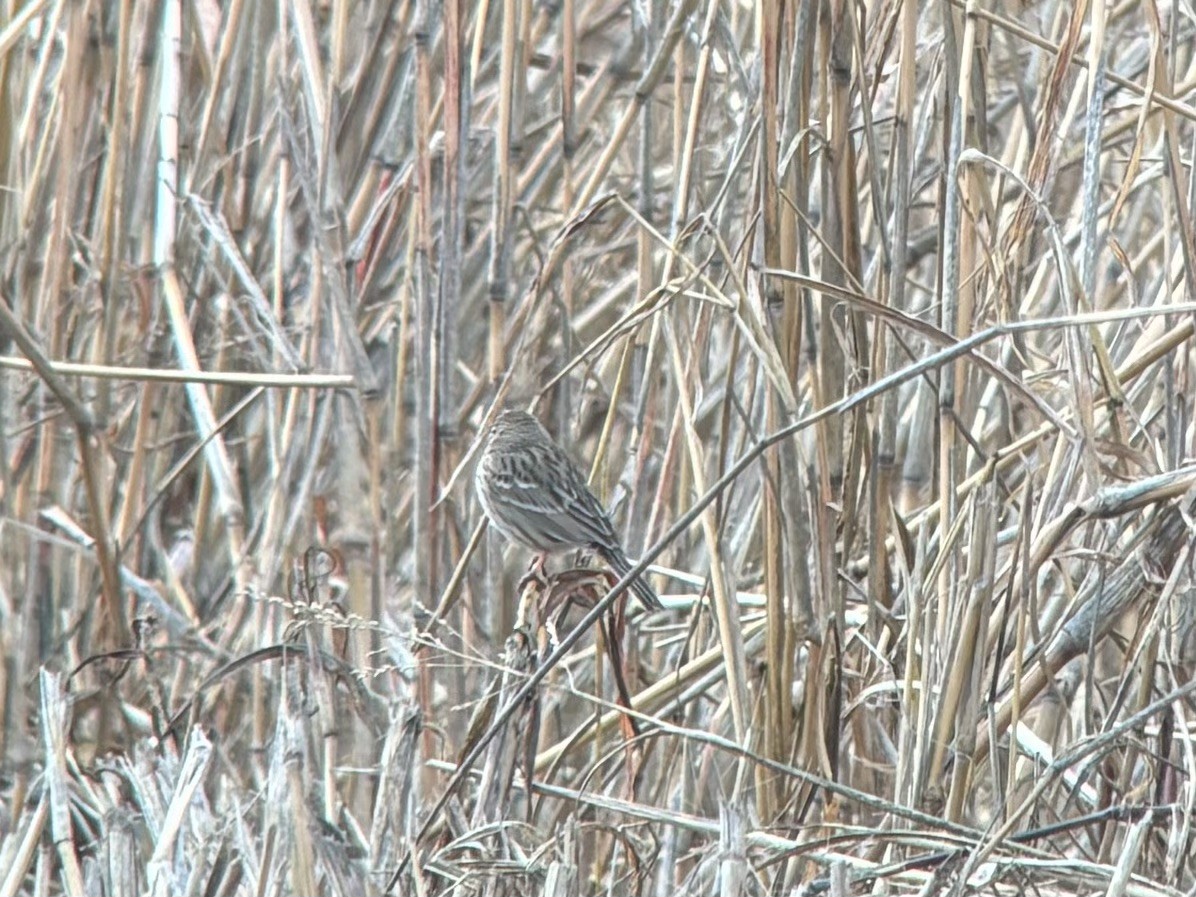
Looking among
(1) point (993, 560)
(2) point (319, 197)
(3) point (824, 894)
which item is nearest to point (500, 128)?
(2) point (319, 197)

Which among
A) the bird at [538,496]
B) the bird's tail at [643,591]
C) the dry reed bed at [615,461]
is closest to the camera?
the dry reed bed at [615,461]

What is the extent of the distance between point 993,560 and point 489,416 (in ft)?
2.66

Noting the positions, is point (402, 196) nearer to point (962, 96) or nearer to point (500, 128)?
point (500, 128)

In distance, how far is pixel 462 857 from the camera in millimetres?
2346

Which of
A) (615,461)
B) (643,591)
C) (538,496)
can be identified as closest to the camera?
(643,591)

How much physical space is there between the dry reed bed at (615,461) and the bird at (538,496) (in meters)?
0.10

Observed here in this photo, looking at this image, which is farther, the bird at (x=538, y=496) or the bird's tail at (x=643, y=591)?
the bird at (x=538, y=496)

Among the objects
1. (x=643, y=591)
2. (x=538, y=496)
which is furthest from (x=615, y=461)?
(x=643, y=591)

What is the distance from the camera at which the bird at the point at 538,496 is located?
3.48m

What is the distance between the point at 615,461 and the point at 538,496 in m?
0.72

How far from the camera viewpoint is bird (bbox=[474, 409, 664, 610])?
11.4 ft

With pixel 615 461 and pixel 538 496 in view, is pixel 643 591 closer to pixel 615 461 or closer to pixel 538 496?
pixel 538 496

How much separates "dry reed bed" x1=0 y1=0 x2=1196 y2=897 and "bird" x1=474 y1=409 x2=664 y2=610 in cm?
10

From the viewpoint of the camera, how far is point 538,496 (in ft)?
12.2
